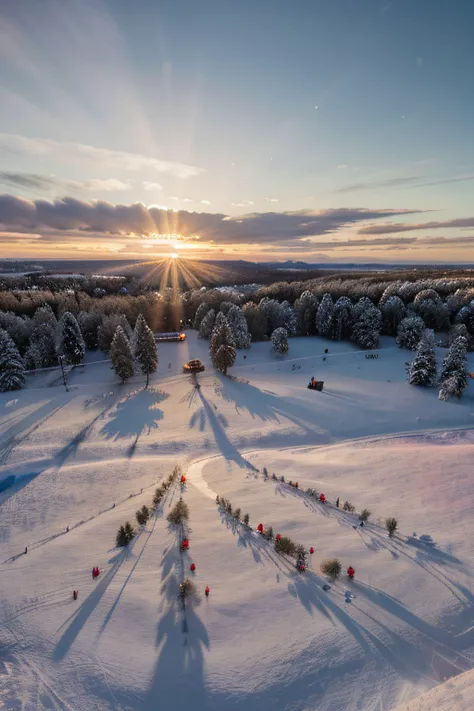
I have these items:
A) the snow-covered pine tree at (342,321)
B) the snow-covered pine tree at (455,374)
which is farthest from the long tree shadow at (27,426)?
the snow-covered pine tree at (342,321)

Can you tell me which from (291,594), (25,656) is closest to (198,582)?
(291,594)

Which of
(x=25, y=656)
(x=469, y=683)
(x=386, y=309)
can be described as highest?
(x=386, y=309)

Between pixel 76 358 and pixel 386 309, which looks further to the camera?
pixel 386 309

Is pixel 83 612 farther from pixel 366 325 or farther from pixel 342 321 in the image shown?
pixel 342 321

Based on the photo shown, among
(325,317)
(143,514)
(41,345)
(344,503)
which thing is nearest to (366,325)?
(325,317)

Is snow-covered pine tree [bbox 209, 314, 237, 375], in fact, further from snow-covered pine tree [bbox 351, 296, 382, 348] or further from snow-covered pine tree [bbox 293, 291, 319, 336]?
snow-covered pine tree [bbox 351, 296, 382, 348]

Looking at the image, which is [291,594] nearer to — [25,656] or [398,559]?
[398,559]
